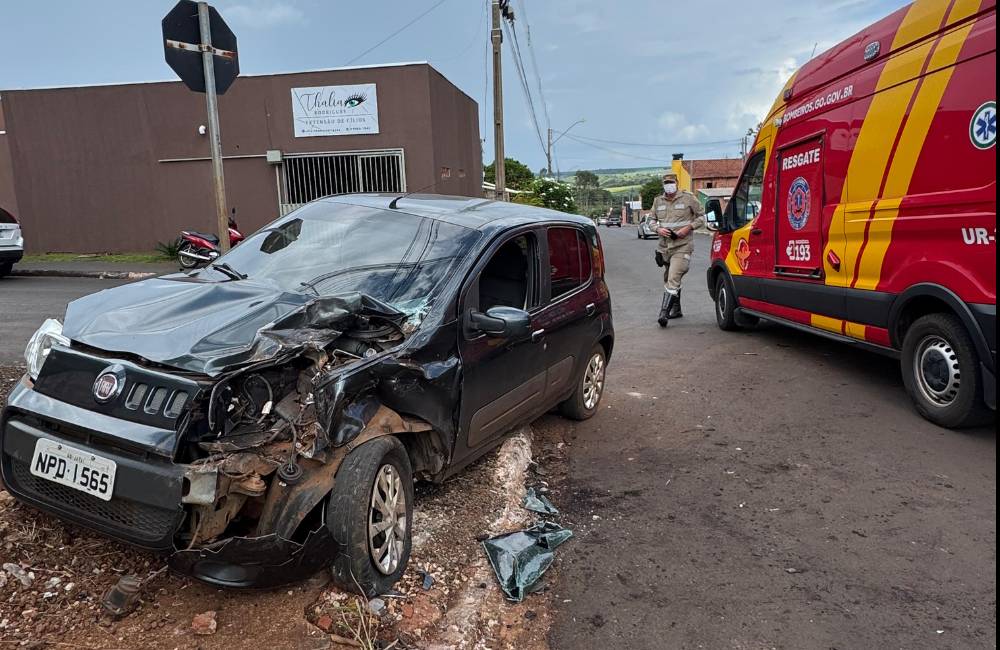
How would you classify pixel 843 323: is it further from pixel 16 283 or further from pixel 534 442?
pixel 16 283

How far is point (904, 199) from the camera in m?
4.88

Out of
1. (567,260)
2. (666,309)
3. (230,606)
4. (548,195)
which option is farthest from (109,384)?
(548,195)

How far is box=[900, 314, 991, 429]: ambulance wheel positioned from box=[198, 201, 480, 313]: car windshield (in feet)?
11.3

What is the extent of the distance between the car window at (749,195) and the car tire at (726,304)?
767 millimetres

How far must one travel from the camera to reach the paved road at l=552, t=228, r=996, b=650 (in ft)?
9.03

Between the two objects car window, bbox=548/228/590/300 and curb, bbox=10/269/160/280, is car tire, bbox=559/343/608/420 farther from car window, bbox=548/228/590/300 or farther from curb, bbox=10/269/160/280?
curb, bbox=10/269/160/280

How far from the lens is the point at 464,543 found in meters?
3.30

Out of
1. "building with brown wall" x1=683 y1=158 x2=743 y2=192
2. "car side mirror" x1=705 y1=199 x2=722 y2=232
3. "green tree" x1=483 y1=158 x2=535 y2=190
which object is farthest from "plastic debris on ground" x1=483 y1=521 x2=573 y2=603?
"building with brown wall" x1=683 y1=158 x2=743 y2=192

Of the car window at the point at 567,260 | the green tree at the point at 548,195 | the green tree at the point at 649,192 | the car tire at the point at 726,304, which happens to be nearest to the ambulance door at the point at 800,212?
the car tire at the point at 726,304

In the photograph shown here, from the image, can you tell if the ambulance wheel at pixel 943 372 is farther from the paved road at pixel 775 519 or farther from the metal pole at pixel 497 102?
the metal pole at pixel 497 102

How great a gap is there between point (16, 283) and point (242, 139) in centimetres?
610

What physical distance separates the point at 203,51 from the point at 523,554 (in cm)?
428

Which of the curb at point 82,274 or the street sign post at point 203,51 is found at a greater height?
the street sign post at point 203,51

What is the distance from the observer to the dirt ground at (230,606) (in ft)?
8.04
